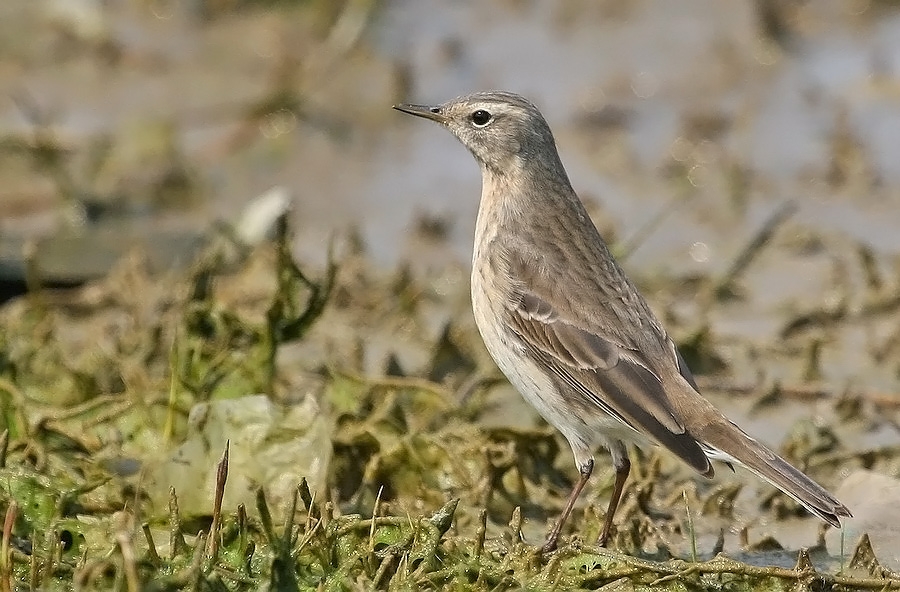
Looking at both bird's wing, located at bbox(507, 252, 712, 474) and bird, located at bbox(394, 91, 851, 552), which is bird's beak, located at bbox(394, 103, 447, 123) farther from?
bird's wing, located at bbox(507, 252, 712, 474)

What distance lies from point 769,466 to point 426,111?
2.94 metres

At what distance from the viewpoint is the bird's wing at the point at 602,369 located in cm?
598

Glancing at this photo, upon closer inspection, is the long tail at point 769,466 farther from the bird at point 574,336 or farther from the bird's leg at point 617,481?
the bird's leg at point 617,481

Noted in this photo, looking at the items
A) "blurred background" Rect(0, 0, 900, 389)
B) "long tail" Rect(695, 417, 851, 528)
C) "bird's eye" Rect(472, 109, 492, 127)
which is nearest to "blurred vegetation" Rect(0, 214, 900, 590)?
"long tail" Rect(695, 417, 851, 528)

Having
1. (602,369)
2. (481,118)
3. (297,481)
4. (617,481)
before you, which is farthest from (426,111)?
(617,481)

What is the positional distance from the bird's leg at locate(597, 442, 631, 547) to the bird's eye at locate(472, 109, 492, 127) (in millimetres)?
2029

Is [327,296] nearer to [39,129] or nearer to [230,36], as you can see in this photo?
[39,129]

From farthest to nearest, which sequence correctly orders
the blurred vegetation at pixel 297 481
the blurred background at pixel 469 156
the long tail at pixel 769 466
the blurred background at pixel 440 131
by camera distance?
the blurred background at pixel 440 131, the blurred background at pixel 469 156, the long tail at pixel 769 466, the blurred vegetation at pixel 297 481

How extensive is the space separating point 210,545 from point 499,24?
9952mm

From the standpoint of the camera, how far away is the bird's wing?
5.98 m

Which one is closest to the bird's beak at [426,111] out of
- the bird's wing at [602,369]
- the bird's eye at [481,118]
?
the bird's eye at [481,118]

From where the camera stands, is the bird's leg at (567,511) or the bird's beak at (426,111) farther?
the bird's beak at (426,111)

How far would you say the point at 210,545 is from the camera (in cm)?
528

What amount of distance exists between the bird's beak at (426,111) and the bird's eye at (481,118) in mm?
194
